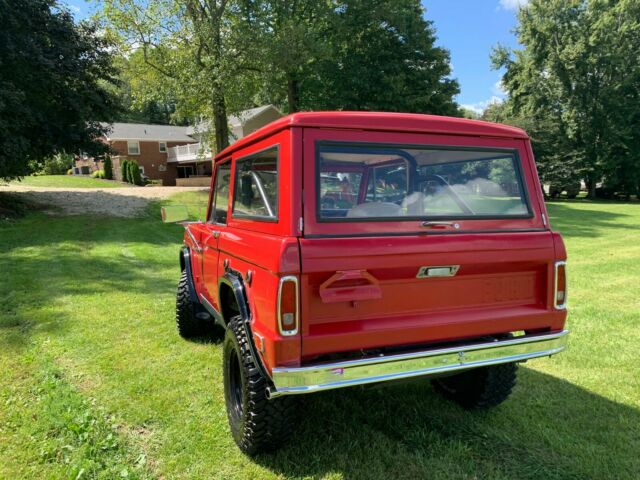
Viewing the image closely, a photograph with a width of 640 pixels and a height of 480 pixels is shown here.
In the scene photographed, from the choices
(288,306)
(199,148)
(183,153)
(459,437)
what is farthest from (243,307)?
(183,153)

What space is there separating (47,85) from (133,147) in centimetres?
2910

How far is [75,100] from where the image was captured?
1494cm

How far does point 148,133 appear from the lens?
43.3 m

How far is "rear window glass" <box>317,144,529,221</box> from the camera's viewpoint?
2.64 meters

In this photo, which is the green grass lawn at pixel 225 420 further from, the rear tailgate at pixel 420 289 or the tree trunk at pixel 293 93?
the tree trunk at pixel 293 93

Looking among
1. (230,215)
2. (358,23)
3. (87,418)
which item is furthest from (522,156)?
(358,23)

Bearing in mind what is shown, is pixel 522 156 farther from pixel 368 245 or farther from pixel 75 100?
pixel 75 100

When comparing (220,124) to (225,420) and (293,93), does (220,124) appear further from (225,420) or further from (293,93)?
(225,420)

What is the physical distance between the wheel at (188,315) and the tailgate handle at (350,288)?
2622mm

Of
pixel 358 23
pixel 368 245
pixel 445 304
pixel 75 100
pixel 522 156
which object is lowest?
pixel 445 304

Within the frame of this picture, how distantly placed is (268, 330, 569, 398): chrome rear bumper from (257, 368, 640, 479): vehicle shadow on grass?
27.0 inches

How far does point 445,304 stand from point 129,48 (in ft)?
69.9

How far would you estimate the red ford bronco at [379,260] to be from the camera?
2.32 m

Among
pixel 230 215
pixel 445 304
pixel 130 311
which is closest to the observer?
pixel 445 304
